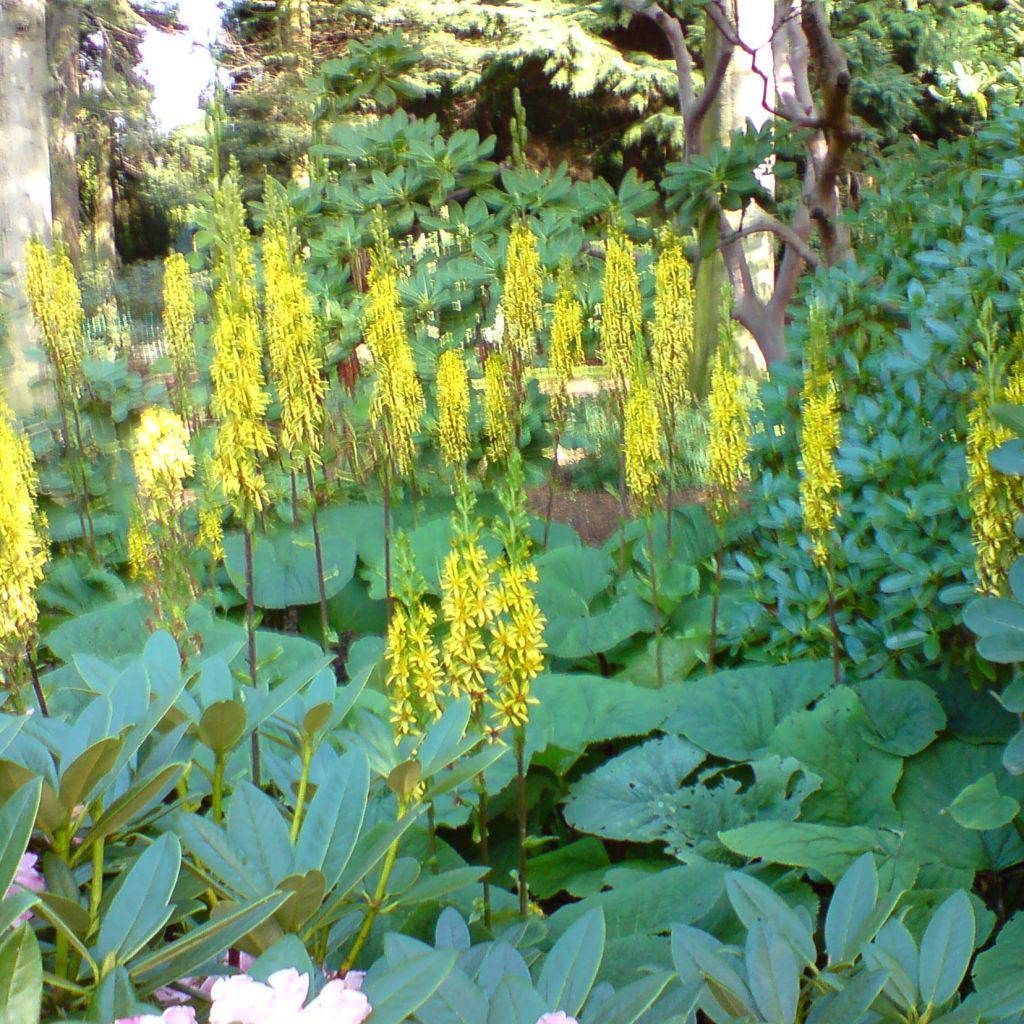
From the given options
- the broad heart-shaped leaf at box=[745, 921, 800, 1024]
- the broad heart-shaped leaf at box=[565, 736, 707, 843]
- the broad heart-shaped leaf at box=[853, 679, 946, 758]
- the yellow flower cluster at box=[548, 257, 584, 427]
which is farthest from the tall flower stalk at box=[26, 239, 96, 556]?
the broad heart-shaped leaf at box=[745, 921, 800, 1024]

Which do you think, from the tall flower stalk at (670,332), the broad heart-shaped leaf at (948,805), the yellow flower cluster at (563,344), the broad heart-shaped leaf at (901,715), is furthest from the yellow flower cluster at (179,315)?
the broad heart-shaped leaf at (948,805)

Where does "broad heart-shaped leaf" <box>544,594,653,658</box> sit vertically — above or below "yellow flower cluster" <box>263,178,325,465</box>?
below

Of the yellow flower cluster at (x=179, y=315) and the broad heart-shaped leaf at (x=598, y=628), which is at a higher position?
the yellow flower cluster at (x=179, y=315)

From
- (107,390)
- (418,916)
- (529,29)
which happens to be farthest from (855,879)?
(529,29)

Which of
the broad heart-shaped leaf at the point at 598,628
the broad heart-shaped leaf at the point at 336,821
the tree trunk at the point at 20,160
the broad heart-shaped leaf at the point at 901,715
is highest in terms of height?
the tree trunk at the point at 20,160

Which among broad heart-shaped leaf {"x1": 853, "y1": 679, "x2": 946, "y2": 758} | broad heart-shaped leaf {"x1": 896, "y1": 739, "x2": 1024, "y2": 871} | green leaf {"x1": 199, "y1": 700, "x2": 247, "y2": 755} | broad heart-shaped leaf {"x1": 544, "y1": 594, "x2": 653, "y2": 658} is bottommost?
broad heart-shaped leaf {"x1": 544, "y1": 594, "x2": 653, "y2": 658}

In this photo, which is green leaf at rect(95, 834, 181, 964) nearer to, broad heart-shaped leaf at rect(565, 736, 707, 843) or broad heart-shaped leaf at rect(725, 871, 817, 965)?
broad heart-shaped leaf at rect(725, 871, 817, 965)

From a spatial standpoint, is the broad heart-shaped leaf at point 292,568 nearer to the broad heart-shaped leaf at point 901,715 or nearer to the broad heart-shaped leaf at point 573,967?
the broad heart-shaped leaf at point 901,715

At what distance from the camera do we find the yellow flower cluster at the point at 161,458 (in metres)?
2.41

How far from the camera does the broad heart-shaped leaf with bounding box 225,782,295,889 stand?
3.32 feet

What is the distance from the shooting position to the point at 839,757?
2.38m

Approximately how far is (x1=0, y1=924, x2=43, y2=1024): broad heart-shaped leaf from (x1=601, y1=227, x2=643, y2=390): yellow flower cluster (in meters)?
2.75

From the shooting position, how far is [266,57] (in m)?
16.5

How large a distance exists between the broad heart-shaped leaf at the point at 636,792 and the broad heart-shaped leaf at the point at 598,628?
0.67m
